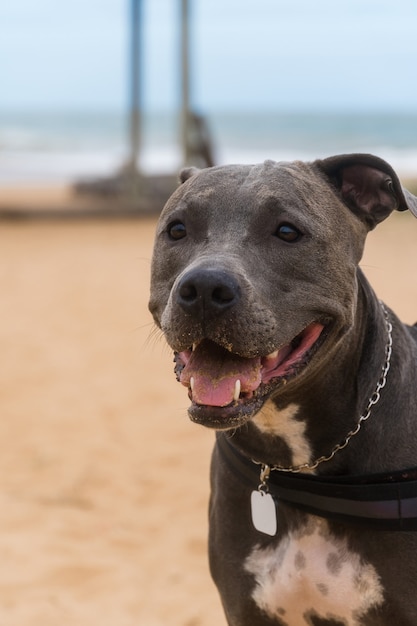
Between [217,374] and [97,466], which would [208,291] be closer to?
[217,374]

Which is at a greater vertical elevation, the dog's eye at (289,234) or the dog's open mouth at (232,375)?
the dog's eye at (289,234)

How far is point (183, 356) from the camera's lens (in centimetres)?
315

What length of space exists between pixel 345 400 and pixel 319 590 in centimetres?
59

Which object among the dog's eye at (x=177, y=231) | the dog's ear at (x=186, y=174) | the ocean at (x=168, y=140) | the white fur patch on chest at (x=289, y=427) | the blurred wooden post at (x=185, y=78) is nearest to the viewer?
the white fur patch on chest at (x=289, y=427)

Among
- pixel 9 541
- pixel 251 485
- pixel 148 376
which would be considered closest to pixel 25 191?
pixel 148 376

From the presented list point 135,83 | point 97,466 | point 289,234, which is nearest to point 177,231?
point 289,234

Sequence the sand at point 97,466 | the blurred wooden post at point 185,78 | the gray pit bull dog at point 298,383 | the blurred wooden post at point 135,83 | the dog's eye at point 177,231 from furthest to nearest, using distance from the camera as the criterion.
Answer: the blurred wooden post at point 135,83
the blurred wooden post at point 185,78
the sand at point 97,466
the dog's eye at point 177,231
the gray pit bull dog at point 298,383

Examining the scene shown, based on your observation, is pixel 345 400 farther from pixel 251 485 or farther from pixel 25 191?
pixel 25 191

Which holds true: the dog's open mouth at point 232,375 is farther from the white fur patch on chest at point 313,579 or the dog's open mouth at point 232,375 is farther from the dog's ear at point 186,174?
the dog's ear at point 186,174

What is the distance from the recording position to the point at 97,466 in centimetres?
616

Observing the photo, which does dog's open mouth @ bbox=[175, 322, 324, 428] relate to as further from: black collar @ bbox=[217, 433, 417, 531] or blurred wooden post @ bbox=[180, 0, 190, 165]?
blurred wooden post @ bbox=[180, 0, 190, 165]

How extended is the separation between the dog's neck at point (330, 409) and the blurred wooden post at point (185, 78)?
1275cm

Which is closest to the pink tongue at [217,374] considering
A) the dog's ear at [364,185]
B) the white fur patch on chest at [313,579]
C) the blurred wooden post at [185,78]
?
the white fur patch on chest at [313,579]

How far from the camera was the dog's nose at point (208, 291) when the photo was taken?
2863 mm
